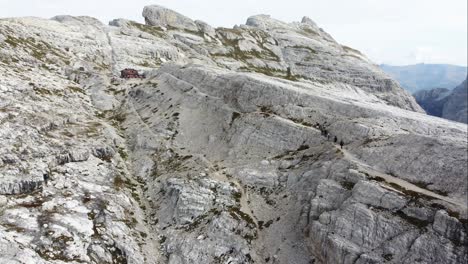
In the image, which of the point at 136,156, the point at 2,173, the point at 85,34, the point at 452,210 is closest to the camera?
the point at 452,210

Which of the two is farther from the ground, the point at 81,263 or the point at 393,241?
the point at 393,241

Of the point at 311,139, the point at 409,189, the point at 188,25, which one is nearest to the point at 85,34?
the point at 188,25

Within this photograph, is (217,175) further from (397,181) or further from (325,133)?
(397,181)

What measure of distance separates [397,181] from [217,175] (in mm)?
24768

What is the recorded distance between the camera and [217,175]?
5550 cm

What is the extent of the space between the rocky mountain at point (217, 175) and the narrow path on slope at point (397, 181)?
9.7 inches

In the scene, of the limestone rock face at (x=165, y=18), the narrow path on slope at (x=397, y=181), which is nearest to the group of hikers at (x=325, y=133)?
the narrow path on slope at (x=397, y=181)

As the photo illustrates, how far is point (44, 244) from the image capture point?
124 feet

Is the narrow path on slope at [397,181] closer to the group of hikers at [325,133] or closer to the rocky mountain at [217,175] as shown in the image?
the rocky mountain at [217,175]

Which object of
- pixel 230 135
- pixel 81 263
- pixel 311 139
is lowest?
pixel 81 263

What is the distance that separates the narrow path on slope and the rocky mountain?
0.25 meters

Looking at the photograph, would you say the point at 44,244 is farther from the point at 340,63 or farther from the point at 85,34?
the point at 340,63

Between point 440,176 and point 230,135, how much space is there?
111 ft

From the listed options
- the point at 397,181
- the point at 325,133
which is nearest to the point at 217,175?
the point at 325,133
